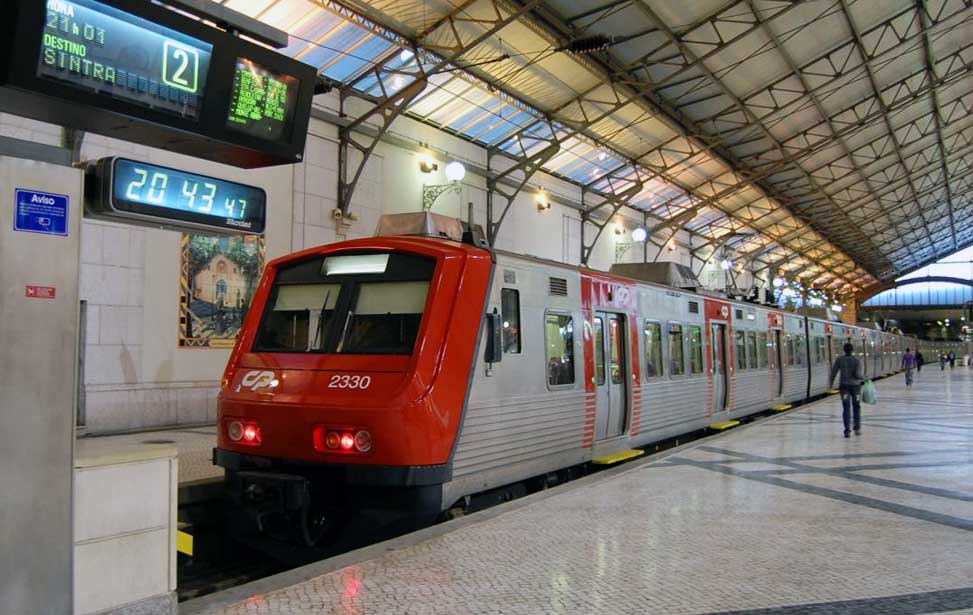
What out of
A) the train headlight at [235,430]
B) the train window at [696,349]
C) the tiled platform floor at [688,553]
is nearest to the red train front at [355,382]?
the train headlight at [235,430]

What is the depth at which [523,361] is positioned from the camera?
7148 millimetres

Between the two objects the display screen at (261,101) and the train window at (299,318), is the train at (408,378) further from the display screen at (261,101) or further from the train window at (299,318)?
the display screen at (261,101)

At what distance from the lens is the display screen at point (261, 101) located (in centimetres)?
439

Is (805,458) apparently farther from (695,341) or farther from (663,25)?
(663,25)

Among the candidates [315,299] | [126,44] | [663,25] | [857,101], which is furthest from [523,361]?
[857,101]

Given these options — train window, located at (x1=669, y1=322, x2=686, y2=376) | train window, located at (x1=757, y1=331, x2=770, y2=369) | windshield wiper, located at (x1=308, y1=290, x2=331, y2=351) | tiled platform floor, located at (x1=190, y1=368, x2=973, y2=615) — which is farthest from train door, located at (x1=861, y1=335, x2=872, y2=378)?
windshield wiper, located at (x1=308, y1=290, x2=331, y2=351)

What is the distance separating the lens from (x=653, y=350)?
10359 mm

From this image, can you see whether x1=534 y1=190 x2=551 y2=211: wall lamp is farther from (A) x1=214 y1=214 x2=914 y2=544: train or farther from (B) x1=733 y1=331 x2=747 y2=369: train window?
(A) x1=214 y1=214 x2=914 y2=544: train

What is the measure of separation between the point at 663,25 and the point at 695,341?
8450mm

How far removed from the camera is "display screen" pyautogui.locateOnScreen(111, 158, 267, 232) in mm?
3717

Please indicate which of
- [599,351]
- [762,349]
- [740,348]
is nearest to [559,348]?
[599,351]

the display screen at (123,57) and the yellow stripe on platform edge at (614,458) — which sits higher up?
the display screen at (123,57)

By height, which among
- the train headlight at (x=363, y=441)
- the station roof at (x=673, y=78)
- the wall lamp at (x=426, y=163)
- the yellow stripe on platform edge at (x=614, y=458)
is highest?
the station roof at (x=673, y=78)

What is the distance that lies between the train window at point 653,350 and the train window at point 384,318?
4570 mm
